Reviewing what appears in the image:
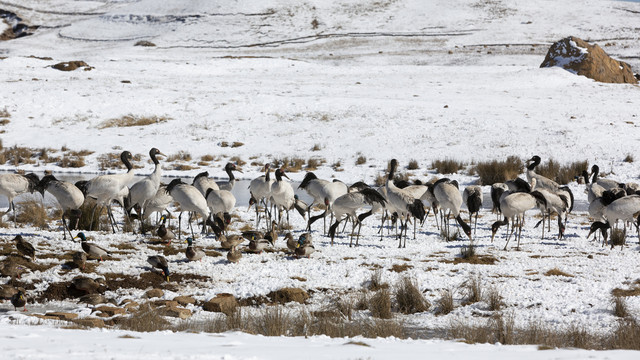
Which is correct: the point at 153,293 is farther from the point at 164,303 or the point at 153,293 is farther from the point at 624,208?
the point at 624,208

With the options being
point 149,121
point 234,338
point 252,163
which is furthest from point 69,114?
point 234,338

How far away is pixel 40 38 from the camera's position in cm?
7875

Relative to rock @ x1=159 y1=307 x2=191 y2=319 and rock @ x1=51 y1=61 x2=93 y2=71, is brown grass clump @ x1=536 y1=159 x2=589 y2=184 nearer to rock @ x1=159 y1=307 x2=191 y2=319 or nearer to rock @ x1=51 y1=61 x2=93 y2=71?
rock @ x1=159 y1=307 x2=191 y2=319

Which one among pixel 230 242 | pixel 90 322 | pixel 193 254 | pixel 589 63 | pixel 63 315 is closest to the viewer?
pixel 90 322

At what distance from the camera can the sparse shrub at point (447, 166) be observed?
928 inches

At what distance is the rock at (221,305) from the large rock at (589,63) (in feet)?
135

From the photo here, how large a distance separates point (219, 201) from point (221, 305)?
4789 mm

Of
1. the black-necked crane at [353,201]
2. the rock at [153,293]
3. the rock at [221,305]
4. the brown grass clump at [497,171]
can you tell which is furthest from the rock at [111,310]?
the brown grass clump at [497,171]

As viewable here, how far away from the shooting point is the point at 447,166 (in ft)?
77.9

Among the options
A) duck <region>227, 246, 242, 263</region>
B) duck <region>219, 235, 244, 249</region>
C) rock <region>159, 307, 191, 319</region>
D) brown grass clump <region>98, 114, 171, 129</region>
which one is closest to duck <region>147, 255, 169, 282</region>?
duck <region>227, 246, 242, 263</region>

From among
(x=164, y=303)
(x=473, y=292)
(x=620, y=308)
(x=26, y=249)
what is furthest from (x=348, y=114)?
(x=620, y=308)

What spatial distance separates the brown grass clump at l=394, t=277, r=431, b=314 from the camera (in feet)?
26.5

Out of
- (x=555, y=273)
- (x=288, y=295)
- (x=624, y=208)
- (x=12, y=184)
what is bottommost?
(x=555, y=273)

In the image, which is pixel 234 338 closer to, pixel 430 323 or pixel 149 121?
pixel 430 323
